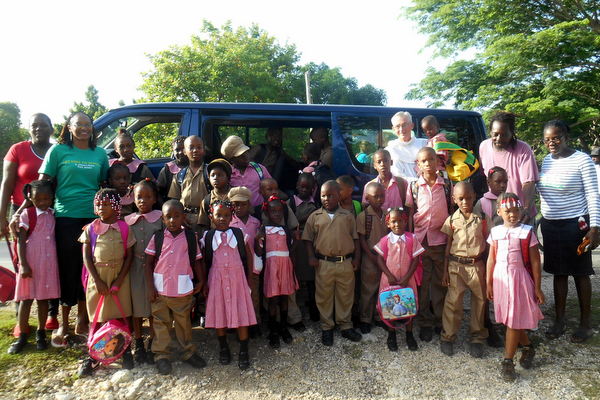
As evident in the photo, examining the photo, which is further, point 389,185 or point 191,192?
point 389,185

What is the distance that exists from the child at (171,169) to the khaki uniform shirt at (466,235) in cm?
241

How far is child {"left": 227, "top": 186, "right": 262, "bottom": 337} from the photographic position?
10.9 ft

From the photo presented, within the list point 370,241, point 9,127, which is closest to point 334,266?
point 370,241

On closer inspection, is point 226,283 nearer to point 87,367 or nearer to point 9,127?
point 87,367

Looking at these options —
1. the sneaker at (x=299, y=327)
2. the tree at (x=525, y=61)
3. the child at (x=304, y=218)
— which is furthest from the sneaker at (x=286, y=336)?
the tree at (x=525, y=61)

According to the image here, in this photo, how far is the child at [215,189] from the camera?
132 inches

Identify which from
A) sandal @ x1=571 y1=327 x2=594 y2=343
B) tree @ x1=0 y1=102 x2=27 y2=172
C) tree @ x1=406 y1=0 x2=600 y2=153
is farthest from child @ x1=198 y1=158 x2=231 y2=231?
tree @ x1=0 y1=102 x2=27 y2=172

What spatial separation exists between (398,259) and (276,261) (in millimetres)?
1033

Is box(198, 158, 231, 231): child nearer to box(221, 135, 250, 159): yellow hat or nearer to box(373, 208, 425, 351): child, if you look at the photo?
box(221, 135, 250, 159): yellow hat

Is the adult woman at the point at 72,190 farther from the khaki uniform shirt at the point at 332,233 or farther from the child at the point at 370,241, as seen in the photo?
the child at the point at 370,241

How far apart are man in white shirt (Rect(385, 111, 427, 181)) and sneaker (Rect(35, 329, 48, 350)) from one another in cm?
338

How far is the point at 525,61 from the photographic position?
10805 mm

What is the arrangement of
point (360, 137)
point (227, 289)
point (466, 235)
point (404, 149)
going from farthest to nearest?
point (360, 137), point (404, 149), point (466, 235), point (227, 289)

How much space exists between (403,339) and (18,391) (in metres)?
3.00
